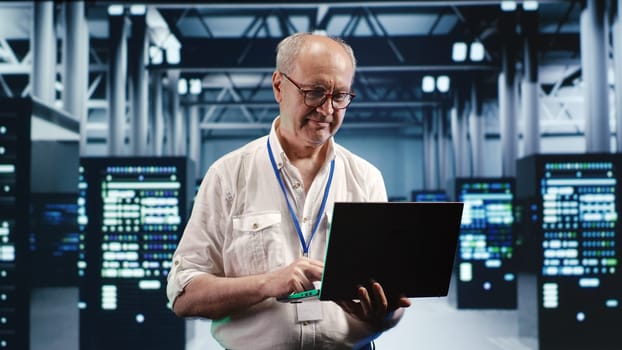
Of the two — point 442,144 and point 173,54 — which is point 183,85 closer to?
point 173,54

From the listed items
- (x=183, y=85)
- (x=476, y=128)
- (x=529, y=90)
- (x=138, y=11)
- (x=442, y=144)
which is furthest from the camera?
(x=442, y=144)

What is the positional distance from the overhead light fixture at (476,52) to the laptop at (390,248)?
1086 cm

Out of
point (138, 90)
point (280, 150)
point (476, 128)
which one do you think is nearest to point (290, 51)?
point (280, 150)

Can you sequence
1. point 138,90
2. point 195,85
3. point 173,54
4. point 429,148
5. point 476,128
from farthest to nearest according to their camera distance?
1. point 429,148
2. point 476,128
3. point 195,85
4. point 173,54
5. point 138,90

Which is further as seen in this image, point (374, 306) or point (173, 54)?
point (173, 54)

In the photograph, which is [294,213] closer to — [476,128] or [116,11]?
[116,11]

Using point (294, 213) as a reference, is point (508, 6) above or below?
above

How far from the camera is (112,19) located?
10.2 m

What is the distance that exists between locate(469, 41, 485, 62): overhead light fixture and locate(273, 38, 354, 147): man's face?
10.8 meters

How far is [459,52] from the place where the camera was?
Answer: 1238 centimetres

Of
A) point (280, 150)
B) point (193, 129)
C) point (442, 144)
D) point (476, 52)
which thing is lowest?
point (280, 150)

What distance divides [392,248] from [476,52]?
36.1 feet

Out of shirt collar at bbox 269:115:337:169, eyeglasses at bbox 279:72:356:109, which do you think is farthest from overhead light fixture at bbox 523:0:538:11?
eyeglasses at bbox 279:72:356:109

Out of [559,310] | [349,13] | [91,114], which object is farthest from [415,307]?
[91,114]
